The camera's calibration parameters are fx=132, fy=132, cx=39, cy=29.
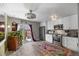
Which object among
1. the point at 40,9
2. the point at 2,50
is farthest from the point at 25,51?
the point at 40,9

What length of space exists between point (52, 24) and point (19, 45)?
687 millimetres

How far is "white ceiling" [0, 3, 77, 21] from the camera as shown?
7.38 feet

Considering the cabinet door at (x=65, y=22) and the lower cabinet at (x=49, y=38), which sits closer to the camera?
the cabinet door at (x=65, y=22)

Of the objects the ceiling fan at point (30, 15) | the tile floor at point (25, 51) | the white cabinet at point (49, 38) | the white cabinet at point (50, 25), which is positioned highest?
the ceiling fan at point (30, 15)

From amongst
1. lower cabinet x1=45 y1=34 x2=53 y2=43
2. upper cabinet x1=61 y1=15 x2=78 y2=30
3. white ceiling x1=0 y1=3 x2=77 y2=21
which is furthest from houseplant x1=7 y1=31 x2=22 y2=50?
upper cabinet x1=61 y1=15 x2=78 y2=30

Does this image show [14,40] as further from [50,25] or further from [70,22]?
[70,22]

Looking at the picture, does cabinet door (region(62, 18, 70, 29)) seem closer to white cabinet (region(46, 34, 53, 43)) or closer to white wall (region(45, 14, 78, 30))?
white wall (region(45, 14, 78, 30))

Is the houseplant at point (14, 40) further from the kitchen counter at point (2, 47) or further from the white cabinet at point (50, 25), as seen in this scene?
the white cabinet at point (50, 25)

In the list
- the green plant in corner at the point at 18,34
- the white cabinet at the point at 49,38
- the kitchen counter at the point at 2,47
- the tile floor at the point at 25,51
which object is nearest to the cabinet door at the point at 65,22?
the white cabinet at the point at 49,38

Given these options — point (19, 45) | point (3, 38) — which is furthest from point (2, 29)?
point (19, 45)

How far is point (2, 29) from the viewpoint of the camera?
2.24 meters

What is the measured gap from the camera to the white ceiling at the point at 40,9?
2.25 meters

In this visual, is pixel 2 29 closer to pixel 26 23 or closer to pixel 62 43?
pixel 26 23

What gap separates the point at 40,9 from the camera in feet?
7.48
